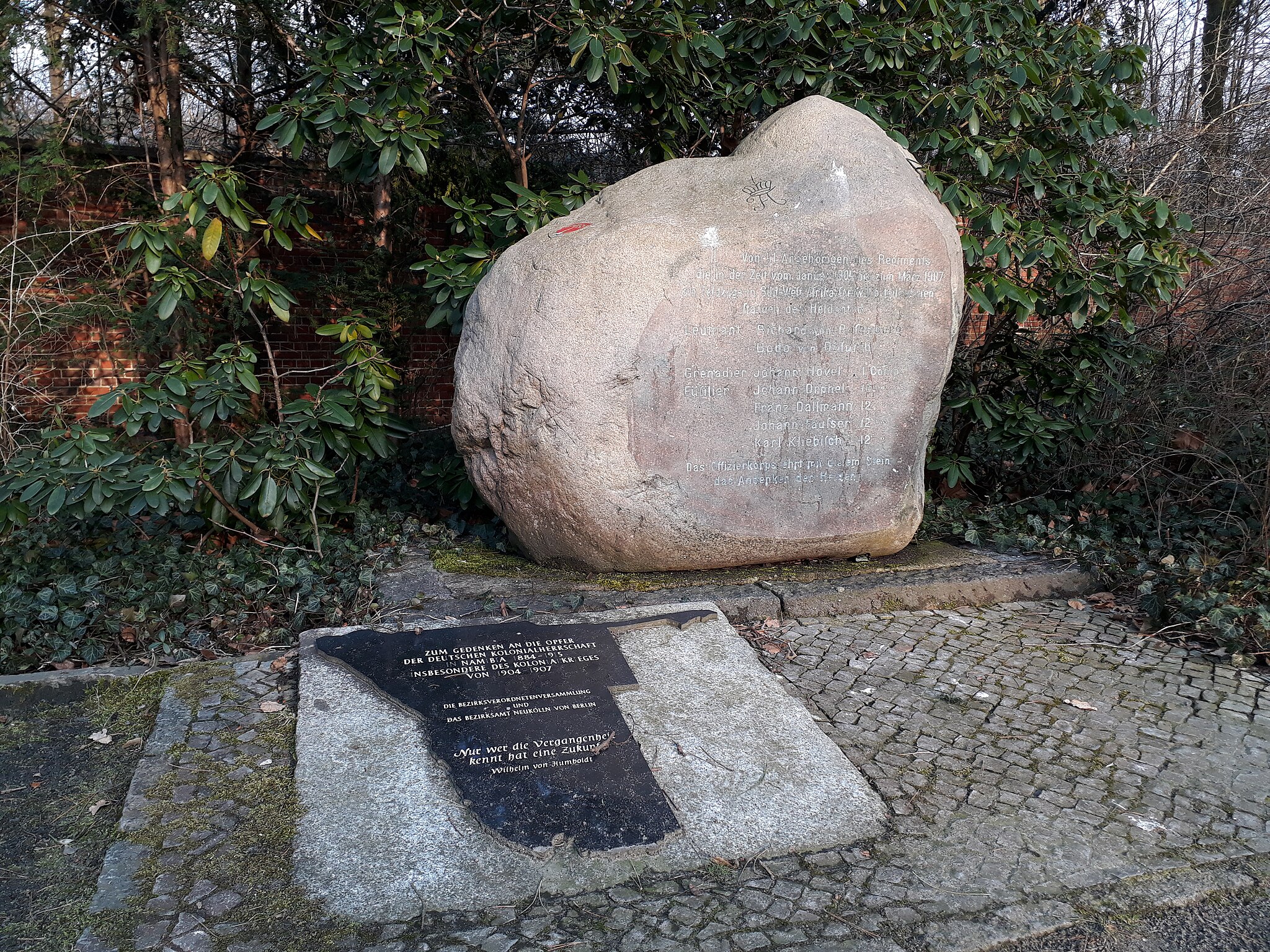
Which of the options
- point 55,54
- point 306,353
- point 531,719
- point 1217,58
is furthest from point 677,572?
point 1217,58

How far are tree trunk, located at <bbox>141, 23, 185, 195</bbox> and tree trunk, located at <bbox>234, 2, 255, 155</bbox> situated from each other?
41 centimetres

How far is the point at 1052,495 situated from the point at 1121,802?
3.23 meters

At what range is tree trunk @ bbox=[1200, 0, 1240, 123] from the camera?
6638 mm

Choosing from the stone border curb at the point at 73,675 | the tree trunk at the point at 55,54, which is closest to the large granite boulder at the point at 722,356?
the stone border curb at the point at 73,675

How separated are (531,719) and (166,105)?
489cm

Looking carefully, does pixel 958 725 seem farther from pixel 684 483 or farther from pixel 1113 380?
pixel 1113 380

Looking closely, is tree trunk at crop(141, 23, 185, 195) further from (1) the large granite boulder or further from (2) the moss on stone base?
(2) the moss on stone base

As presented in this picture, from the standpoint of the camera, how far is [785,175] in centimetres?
412

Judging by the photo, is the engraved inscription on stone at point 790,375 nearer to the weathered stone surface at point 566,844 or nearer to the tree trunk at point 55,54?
the weathered stone surface at point 566,844

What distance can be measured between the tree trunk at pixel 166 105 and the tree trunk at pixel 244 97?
41cm

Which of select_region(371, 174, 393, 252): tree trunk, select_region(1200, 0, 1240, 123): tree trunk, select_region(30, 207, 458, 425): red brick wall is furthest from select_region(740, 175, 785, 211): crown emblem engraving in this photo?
select_region(1200, 0, 1240, 123): tree trunk

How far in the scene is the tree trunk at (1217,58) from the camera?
261 inches

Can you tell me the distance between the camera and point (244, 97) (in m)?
6.07

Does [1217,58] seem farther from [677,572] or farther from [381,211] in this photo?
[381,211]
